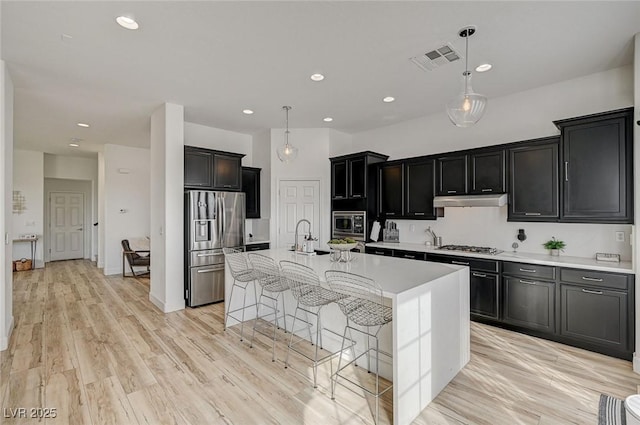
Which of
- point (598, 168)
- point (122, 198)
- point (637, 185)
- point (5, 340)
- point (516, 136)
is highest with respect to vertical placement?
point (516, 136)

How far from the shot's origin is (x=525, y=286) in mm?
3543

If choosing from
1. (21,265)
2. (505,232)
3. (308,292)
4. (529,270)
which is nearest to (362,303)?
(308,292)

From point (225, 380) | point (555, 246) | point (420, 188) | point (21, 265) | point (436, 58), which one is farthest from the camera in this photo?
point (21, 265)

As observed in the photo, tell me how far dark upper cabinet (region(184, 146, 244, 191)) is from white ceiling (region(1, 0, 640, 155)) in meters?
0.70

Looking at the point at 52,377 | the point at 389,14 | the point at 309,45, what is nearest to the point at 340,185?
the point at 309,45

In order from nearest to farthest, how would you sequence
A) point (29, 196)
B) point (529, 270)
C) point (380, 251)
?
point (529, 270) → point (380, 251) → point (29, 196)

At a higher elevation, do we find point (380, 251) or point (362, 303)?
point (380, 251)

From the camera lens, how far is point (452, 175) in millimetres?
4445

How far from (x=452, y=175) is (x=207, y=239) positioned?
12.5 feet

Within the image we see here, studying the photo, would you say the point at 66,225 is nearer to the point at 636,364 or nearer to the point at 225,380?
the point at 225,380

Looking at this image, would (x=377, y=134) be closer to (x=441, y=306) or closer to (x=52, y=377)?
(x=441, y=306)

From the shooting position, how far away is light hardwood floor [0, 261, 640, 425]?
2.23 metres

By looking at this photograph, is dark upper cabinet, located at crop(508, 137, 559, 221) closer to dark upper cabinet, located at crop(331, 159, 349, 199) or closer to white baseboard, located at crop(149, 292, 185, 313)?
dark upper cabinet, located at crop(331, 159, 349, 199)

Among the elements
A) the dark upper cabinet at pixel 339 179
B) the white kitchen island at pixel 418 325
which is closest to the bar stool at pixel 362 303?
the white kitchen island at pixel 418 325
